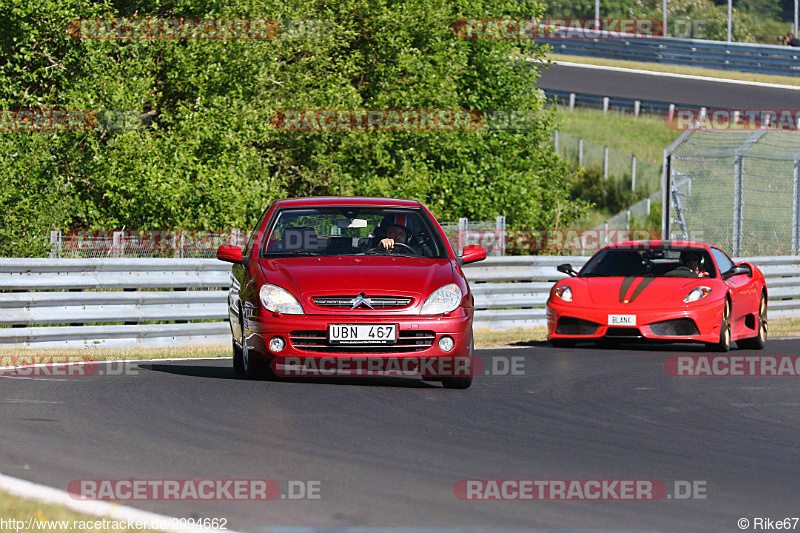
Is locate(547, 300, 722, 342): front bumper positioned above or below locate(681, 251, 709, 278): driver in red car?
below

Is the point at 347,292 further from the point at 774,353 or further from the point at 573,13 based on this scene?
the point at 573,13

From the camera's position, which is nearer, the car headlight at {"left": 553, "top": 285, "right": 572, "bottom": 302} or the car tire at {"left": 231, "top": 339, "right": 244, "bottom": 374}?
the car tire at {"left": 231, "top": 339, "right": 244, "bottom": 374}

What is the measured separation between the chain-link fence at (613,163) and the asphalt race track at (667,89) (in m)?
2.53

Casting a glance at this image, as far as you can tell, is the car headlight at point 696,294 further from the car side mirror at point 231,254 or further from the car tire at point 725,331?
the car side mirror at point 231,254

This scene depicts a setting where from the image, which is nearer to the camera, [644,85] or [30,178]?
[30,178]

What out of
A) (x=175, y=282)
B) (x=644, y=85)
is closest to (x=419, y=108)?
(x=175, y=282)

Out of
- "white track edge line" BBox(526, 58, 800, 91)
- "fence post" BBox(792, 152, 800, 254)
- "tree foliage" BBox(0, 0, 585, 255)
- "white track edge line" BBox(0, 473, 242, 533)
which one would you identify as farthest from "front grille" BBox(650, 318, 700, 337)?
"white track edge line" BBox(526, 58, 800, 91)

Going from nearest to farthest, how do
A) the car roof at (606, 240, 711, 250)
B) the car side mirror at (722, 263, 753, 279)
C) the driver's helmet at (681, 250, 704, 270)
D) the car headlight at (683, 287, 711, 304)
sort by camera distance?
the car headlight at (683, 287, 711, 304) < the car side mirror at (722, 263, 753, 279) < the driver's helmet at (681, 250, 704, 270) < the car roof at (606, 240, 711, 250)

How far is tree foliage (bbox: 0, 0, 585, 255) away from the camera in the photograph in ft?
72.2

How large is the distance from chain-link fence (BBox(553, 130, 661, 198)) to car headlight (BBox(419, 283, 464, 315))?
3291 centimetres

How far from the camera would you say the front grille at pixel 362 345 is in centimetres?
970

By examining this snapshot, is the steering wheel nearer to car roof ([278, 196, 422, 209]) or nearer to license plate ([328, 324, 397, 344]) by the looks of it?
car roof ([278, 196, 422, 209])

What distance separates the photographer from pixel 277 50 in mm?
25531

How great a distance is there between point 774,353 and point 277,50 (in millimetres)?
13582
